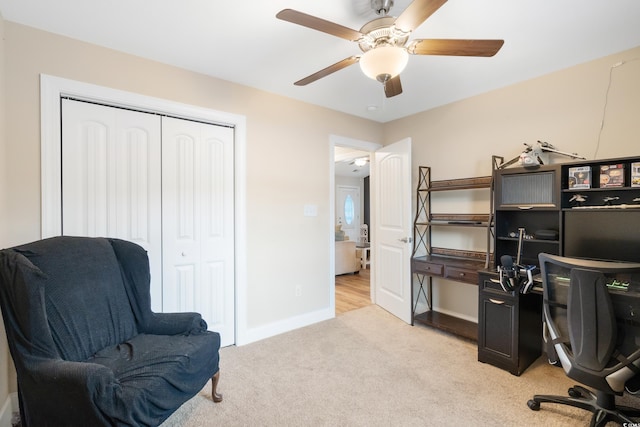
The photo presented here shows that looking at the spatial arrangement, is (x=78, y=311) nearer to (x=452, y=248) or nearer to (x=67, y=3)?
(x=67, y=3)

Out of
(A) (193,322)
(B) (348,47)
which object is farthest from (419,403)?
(B) (348,47)

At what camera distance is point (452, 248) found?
3.42 metres

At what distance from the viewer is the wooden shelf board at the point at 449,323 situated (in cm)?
292

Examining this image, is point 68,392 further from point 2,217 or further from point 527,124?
point 527,124

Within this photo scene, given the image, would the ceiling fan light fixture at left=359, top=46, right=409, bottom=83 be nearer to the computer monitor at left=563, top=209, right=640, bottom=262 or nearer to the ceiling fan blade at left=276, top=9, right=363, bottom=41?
the ceiling fan blade at left=276, top=9, right=363, bottom=41

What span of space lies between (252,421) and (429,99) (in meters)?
3.34

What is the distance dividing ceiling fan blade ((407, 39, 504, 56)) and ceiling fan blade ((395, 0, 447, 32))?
0.17 metres

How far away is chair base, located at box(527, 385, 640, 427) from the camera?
1.67 m

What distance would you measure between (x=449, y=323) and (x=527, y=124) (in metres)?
2.13

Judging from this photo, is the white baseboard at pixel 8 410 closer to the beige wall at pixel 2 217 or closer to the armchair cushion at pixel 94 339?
the beige wall at pixel 2 217

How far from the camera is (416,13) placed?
4.42 ft

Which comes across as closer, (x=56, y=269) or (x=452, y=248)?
(x=56, y=269)

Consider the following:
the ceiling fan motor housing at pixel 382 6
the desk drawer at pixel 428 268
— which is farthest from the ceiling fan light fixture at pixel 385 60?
the desk drawer at pixel 428 268

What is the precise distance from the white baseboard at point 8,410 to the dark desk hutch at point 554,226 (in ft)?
10.9
